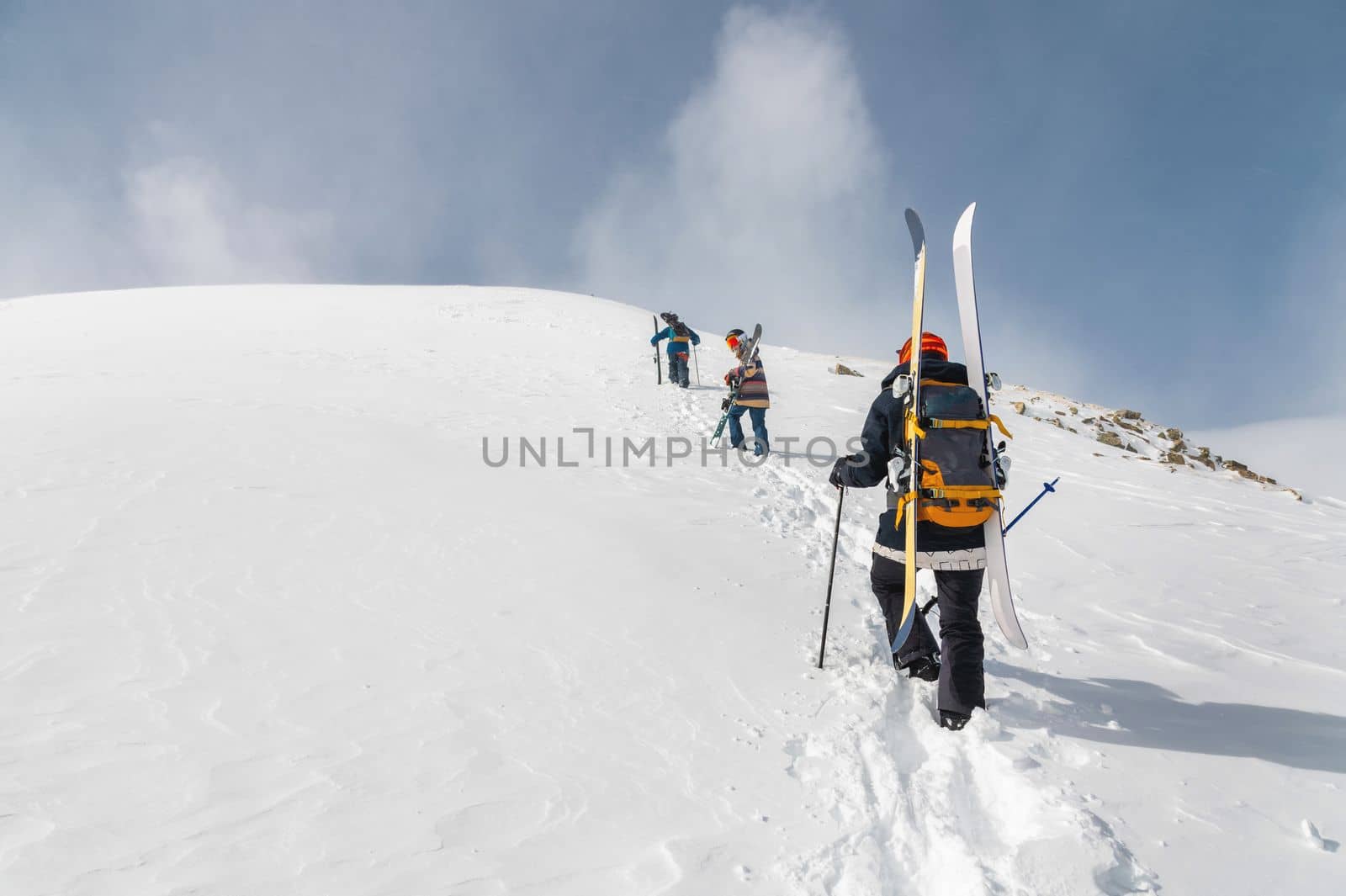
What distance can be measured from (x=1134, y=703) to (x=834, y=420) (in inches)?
390

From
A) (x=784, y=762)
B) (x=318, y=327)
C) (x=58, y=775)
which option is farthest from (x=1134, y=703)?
(x=318, y=327)

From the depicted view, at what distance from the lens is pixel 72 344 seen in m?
12.9

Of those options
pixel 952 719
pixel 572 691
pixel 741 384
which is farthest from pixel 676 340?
pixel 952 719

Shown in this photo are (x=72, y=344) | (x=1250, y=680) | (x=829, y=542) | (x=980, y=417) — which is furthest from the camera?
(x=72, y=344)

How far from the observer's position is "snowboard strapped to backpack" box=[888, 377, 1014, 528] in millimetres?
3570

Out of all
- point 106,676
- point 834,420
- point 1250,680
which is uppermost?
point 834,420

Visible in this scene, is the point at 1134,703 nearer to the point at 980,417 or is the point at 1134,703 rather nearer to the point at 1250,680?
the point at 1250,680

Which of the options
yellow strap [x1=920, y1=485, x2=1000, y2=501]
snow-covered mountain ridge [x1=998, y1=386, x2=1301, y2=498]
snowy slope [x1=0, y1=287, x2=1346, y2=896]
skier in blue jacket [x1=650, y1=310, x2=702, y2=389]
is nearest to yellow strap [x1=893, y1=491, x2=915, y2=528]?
yellow strap [x1=920, y1=485, x2=1000, y2=501]

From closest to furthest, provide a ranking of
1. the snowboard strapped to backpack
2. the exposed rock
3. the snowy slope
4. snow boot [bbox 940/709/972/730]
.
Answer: the snowy slope < snow boot [bbox 940/709/972/730] < the snowboard strapped to backpack < the exposed rock

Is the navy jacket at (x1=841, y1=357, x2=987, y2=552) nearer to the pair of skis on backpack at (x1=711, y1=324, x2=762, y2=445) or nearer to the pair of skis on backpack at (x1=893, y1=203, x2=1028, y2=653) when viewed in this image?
the pair of skis on backpack at (x1=893, y1=203, x2=1028, y2=653)

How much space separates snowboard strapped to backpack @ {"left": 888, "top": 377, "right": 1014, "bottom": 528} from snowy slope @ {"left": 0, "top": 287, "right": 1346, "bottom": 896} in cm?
110

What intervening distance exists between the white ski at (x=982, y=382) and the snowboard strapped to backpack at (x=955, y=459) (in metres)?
0.09

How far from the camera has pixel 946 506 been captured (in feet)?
11.8

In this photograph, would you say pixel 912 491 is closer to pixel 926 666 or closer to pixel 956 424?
pixel 956 424
